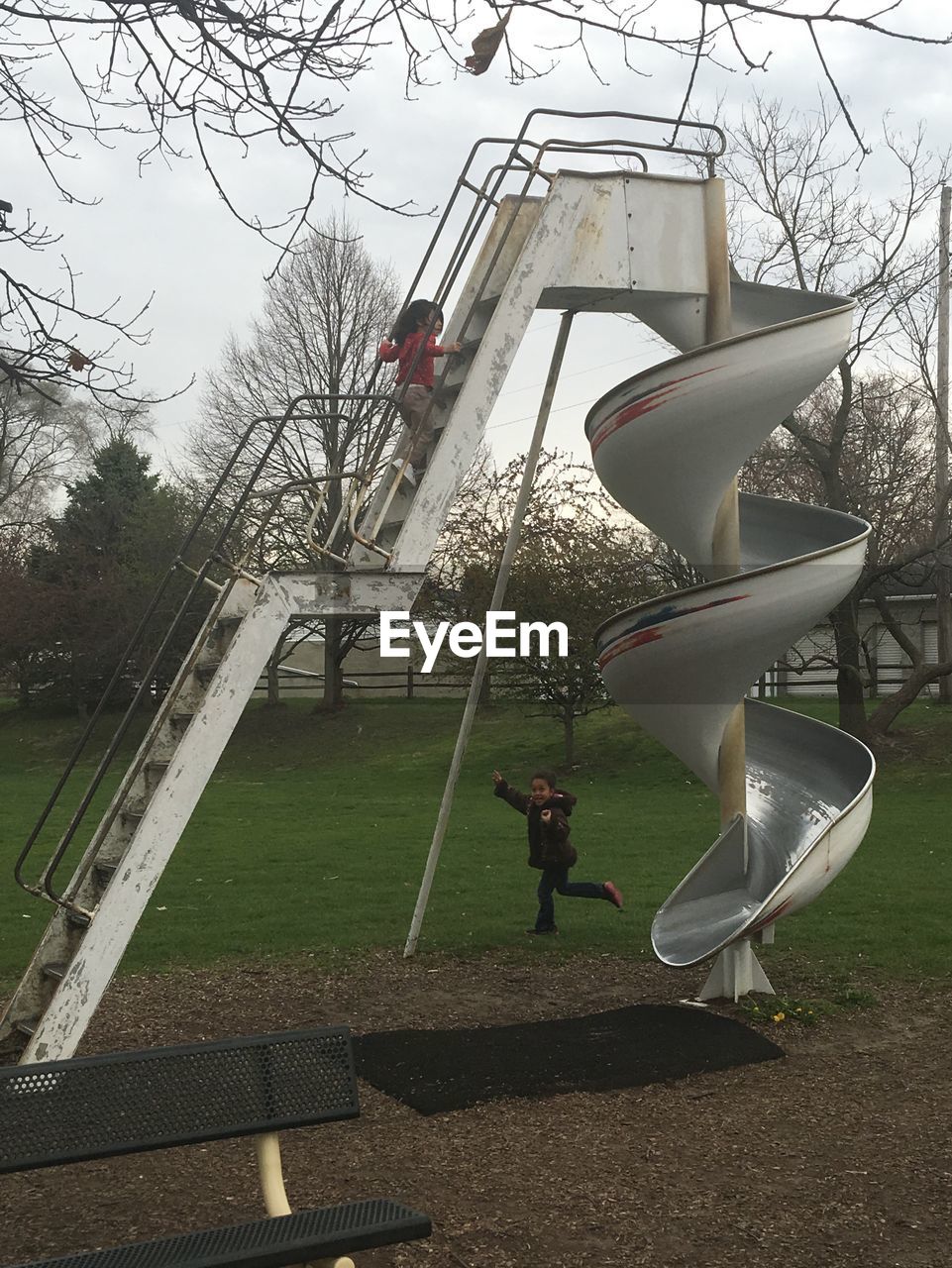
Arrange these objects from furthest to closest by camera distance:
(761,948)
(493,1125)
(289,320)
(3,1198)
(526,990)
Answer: (289,320)
(761,948)
(526,990)
(493,1125)
(3,1198)

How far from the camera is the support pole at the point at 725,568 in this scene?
27.3 ft

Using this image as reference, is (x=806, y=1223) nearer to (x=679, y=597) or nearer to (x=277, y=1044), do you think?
(x=277, y=1044)

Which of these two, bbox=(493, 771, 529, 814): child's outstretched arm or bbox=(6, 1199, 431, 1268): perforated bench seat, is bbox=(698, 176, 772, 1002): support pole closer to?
bbox=(493, 771, 529, 814): child's outstretched arm

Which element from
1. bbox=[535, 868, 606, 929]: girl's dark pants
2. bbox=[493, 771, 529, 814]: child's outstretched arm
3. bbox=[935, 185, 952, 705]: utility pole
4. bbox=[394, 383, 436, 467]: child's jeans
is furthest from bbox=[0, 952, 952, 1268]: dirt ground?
bbox=[935, 185, 952, 705]: utility pole

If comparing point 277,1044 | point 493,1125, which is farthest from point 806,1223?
point 277,1044

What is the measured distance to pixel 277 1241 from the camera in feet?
13.1

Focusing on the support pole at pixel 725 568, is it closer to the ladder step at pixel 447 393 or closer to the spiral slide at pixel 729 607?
the spiral slide at pixel 729 607

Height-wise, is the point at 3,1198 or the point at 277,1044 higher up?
the point at 277,1044

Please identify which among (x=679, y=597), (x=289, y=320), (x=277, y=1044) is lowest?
(x=277, y=1044)

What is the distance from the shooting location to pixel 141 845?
259 inches

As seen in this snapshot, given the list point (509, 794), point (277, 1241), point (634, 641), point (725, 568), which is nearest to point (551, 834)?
point (509, 794)

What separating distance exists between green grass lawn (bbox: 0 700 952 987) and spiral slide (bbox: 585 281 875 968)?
5.32 feet

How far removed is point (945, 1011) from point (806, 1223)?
3.77 meters

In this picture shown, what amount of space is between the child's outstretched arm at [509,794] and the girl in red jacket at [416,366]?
260 cm
